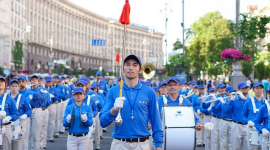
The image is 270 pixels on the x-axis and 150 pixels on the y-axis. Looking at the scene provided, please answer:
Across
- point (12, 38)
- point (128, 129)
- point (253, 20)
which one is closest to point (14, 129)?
point (128, 129)

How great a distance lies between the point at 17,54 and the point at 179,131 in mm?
68524

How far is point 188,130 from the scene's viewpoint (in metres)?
8.09

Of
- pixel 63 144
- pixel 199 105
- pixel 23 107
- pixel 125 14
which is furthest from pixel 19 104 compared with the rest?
pixel 199 105

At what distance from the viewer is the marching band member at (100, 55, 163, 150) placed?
5.46 meters

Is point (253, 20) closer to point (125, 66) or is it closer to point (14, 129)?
point (14, 129)

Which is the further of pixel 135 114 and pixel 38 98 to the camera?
pixel 38 98

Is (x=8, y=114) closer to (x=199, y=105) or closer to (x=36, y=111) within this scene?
(x=36, y=111)

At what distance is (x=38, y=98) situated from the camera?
43.1 ft

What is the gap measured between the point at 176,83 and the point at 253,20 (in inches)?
323

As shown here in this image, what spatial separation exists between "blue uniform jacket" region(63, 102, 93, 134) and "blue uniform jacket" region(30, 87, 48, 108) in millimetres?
3642

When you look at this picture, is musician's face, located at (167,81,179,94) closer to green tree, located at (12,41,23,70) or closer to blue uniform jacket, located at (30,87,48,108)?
blue uniform jacket, located at (30,87,48,108)

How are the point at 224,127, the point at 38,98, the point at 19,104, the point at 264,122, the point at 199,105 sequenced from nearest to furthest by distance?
1. the point at 264,122
2. the point at 19,104
3. the point at 224,127
4. the point at 38,98
5. the point at 199,105


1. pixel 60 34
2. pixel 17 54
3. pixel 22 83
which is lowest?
pixel 22 83

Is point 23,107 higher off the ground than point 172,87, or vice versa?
point 172,87
